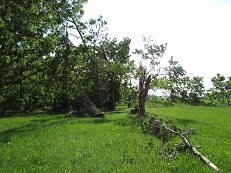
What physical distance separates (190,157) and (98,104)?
3199cm

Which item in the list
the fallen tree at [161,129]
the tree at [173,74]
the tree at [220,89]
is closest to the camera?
the fallen tree at [161,129]

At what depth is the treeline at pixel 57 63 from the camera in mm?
13596

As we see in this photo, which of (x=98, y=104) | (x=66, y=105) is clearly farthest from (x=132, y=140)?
(x=98, y=104)

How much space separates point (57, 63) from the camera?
21406 mm

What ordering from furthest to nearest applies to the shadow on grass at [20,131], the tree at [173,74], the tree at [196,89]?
1. the tree at [196,89]
2. the tree at [173,74]
3. the shadow on grass at [20,131]

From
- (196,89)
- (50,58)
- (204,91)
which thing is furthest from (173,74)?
(196,89)

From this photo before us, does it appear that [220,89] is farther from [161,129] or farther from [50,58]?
[50,58]

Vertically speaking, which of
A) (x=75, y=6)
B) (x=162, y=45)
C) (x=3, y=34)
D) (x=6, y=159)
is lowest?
(x=6, y=159)

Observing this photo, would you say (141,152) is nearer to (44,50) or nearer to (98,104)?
(44,50)

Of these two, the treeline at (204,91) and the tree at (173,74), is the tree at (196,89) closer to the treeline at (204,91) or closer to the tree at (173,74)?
the treeline at (204,91)

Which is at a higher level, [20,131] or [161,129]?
[161,129]

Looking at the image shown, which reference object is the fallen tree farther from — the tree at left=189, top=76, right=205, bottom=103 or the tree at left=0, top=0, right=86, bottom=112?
the tree at left=189, top=76, right=205, bottom=103

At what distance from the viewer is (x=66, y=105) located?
34.3 m

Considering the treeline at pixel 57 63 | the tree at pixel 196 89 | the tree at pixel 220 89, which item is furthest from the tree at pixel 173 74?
the tree at pixel 196 89
